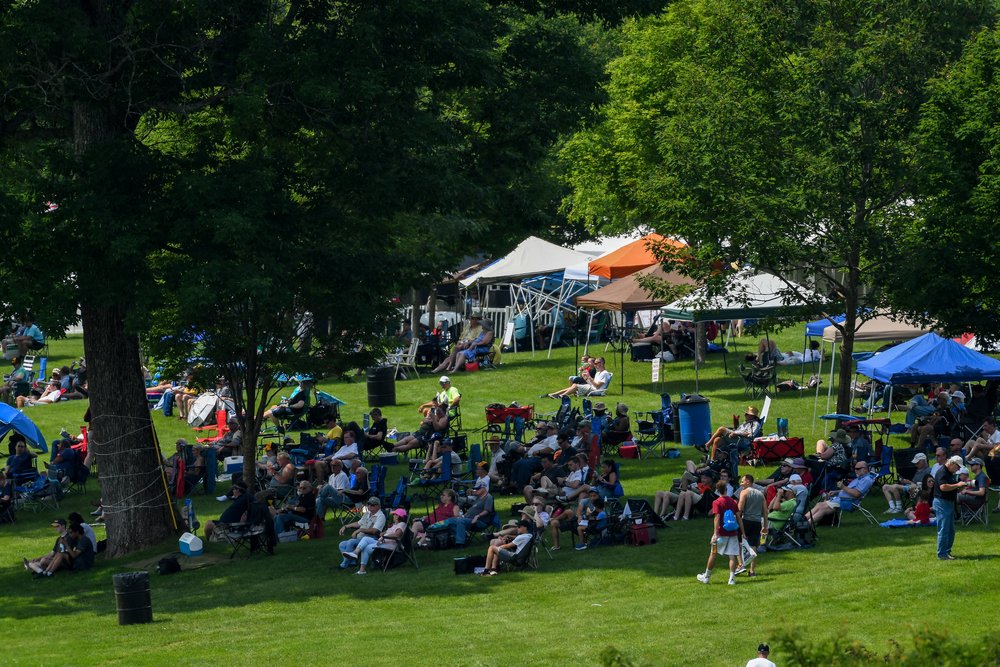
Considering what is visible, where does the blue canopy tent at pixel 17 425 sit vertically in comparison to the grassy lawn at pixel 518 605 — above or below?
above

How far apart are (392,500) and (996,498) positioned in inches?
368

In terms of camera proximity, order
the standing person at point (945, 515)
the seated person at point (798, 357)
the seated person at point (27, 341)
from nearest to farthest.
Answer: the standing person at point (945, 515)
the seated person at point (798, 357)
the seated person at point (27, 341)

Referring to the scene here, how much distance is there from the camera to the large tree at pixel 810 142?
24.8m

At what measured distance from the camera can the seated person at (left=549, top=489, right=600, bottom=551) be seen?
764 inches

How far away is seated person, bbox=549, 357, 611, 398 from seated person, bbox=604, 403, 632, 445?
6.52m

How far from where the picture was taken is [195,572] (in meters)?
19.6

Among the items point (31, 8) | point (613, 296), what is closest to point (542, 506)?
point (31, 8)

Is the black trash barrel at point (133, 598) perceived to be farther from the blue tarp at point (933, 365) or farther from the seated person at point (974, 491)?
the blue tarp at point (933, 365)

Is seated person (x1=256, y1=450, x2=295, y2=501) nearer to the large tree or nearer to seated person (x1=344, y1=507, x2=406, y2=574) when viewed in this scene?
seated person (x1=344, y1=507, x2=406, y2=574)

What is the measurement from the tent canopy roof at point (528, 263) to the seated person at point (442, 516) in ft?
71.7

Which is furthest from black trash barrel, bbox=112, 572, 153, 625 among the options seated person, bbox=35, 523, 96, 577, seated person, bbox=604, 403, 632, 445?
seated person, bbox=604, 403, 632, 445

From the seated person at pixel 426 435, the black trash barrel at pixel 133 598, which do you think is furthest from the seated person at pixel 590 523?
the seated person at pixel 426 435

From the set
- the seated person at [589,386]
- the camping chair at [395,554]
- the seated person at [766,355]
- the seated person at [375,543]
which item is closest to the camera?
the seated person at [375,543]

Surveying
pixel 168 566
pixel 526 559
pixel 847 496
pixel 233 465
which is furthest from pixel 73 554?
pixel 847 496
